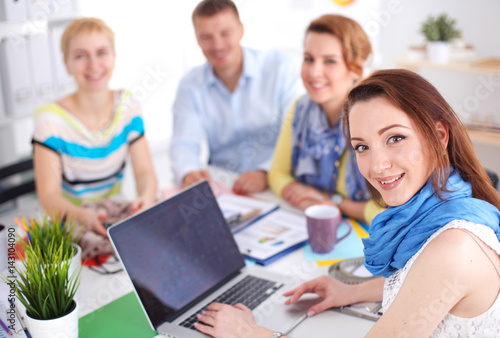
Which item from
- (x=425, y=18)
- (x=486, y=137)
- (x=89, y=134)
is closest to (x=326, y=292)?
(x=89, y=134)

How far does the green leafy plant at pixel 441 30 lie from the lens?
10.4 ft

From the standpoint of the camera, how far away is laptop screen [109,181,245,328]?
1.23 metres

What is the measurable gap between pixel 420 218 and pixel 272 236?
654 mm

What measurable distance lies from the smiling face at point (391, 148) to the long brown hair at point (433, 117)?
0.01 meters

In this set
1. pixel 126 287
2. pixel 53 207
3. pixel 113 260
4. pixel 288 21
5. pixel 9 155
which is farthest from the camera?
pixel 288 21

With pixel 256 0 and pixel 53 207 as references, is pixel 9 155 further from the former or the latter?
pixel 256 0

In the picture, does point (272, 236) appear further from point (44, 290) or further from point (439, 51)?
point (439, 51)

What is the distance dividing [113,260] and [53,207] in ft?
1.52

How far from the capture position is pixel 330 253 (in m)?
1.53

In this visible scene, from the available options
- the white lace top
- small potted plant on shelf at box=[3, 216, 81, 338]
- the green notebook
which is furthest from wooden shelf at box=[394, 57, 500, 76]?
small potted plant on shelf at box=[3, 216, 81, 338]

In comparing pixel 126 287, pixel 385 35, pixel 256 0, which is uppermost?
pixel 256 0

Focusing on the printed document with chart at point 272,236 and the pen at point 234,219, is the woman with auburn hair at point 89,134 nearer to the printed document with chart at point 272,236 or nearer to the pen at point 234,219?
the pen at point 234,219

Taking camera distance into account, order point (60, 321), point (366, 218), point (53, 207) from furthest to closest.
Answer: point (53, 207) < point (366, 218) < point (60, 321)

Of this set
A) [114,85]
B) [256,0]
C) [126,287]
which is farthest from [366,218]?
[256,0]
